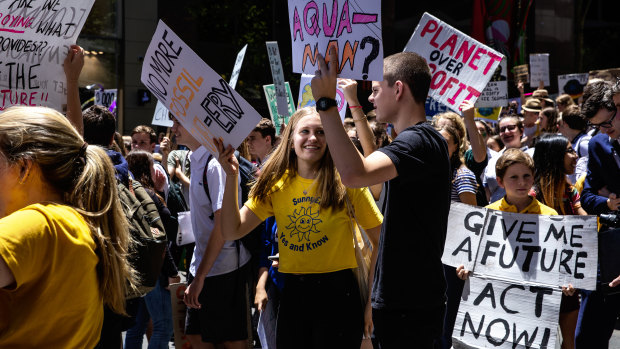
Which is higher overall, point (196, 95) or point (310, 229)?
point (196, 95)

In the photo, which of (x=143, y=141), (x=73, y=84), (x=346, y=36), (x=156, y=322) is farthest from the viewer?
(x=143, y=141)

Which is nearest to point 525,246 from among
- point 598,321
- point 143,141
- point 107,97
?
point 598,321

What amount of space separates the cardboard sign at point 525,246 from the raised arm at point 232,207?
181 cm

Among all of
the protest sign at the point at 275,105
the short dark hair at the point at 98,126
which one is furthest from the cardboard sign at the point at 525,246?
the protest sign at the point at 275,105

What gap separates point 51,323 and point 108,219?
1.39 ft

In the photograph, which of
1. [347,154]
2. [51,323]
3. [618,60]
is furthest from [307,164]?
[618,60]

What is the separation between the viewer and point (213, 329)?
4.70 meters

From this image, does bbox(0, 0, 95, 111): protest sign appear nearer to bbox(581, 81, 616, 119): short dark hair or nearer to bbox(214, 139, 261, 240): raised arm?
bbox(214, 139, 261, 240): raised arm

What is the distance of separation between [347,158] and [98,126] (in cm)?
214

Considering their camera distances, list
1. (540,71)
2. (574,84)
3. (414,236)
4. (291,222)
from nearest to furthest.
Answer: (414,236)
(291,222)
(574,84)
(540,71)

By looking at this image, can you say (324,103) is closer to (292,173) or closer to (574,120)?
(292,173)

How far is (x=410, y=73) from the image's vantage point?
10.7 feet

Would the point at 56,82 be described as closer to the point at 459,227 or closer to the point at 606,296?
the point at 459,227

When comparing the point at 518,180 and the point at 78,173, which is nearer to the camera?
the point at 78,173
